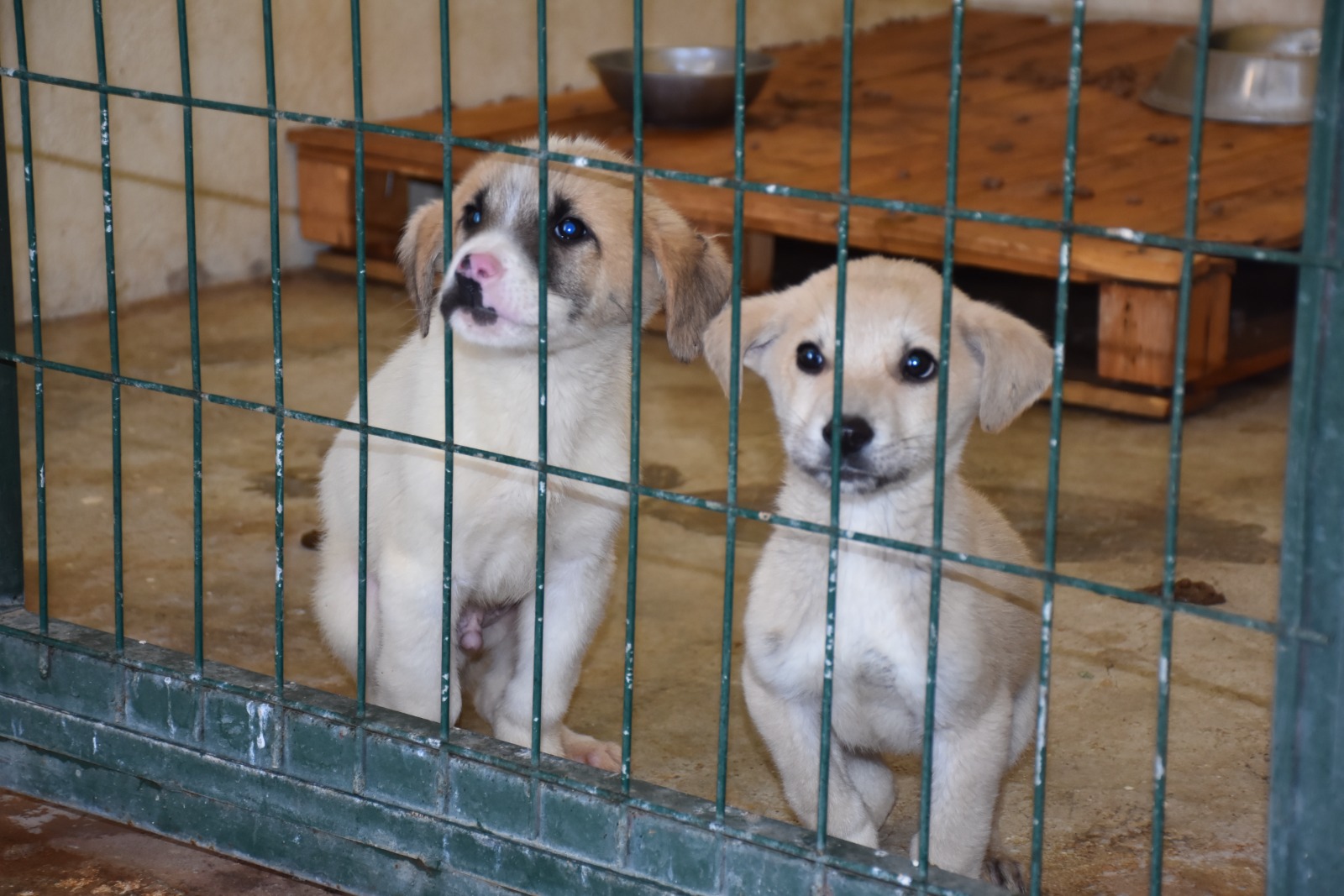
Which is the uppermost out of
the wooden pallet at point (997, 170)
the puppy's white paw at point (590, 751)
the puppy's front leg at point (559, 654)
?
the wooden pallet at point (997, 170)

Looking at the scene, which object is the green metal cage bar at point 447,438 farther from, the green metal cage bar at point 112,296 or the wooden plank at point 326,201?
the wooden plank at point 326,201

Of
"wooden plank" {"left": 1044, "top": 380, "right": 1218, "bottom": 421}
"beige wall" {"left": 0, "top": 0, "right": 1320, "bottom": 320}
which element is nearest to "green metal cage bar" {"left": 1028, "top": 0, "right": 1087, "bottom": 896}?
"wooden plank" {"left": 1044, "top": 380, "right": 1218, "bottom": 421}

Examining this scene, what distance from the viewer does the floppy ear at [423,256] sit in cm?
345

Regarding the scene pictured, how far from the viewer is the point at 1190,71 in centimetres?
723

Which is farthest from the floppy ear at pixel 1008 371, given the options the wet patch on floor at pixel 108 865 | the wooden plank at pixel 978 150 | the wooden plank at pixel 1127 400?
the wooden plank at pixel 1127 400

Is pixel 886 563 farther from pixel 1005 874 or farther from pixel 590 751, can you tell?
pixel 590 751

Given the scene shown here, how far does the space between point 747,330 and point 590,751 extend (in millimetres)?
999

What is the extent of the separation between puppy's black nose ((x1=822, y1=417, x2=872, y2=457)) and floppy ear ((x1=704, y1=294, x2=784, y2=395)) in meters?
0.33

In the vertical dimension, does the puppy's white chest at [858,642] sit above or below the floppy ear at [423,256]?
below

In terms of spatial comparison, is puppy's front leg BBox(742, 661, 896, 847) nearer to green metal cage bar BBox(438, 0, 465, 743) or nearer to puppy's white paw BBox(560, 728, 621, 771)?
green metal cage bar BBox(438, 0, 465, 743)

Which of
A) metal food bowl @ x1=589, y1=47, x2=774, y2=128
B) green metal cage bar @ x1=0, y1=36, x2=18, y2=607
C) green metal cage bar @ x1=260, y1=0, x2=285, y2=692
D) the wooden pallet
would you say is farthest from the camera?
metal food bowl @ x1=589, y1=47, x2=774, y2=128

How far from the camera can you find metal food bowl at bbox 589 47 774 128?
684 centimetres

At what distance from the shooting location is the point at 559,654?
3.47 m

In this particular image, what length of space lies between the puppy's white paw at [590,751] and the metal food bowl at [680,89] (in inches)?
141
